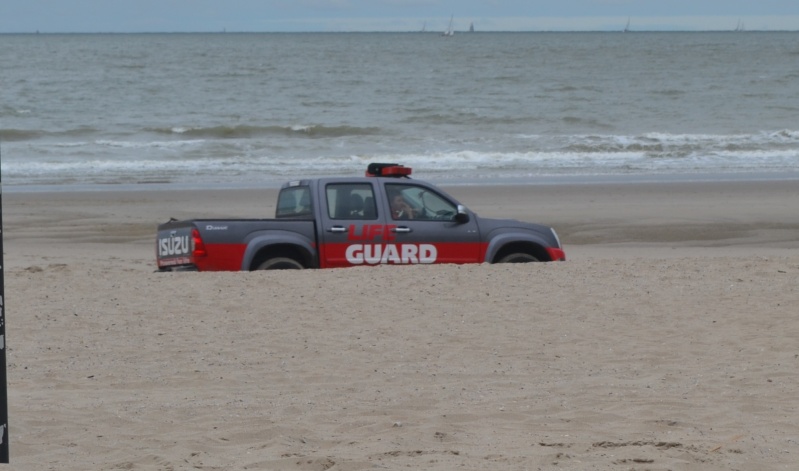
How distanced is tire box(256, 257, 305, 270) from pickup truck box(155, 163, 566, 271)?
0.03 ft

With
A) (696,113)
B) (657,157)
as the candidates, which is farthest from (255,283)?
(696,113)

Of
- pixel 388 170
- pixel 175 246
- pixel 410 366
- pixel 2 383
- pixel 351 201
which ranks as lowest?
pixel 410 366

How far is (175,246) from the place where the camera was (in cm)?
1119

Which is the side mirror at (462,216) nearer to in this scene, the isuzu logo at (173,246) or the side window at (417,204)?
the side window at (417,204)

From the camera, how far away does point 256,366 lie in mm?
7695

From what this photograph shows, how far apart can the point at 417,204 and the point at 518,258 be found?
4.14 feet

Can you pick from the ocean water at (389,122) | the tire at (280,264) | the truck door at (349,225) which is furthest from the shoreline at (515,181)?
the tire at (280,264)

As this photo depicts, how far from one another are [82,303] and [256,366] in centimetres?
276

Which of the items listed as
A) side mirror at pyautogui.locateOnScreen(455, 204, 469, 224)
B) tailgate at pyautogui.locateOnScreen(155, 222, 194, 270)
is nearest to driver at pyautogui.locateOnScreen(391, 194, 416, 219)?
side mirror at pyautogui.locateOnScreen(455, 204, 469, 224)

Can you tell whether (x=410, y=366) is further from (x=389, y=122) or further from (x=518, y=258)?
(x=389, y=122)

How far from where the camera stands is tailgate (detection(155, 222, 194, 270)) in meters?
11.0

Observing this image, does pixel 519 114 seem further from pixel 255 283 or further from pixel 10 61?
pixel 10 61

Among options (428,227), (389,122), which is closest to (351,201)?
(428,227)

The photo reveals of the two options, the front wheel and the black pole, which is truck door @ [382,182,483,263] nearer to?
the front wheel
